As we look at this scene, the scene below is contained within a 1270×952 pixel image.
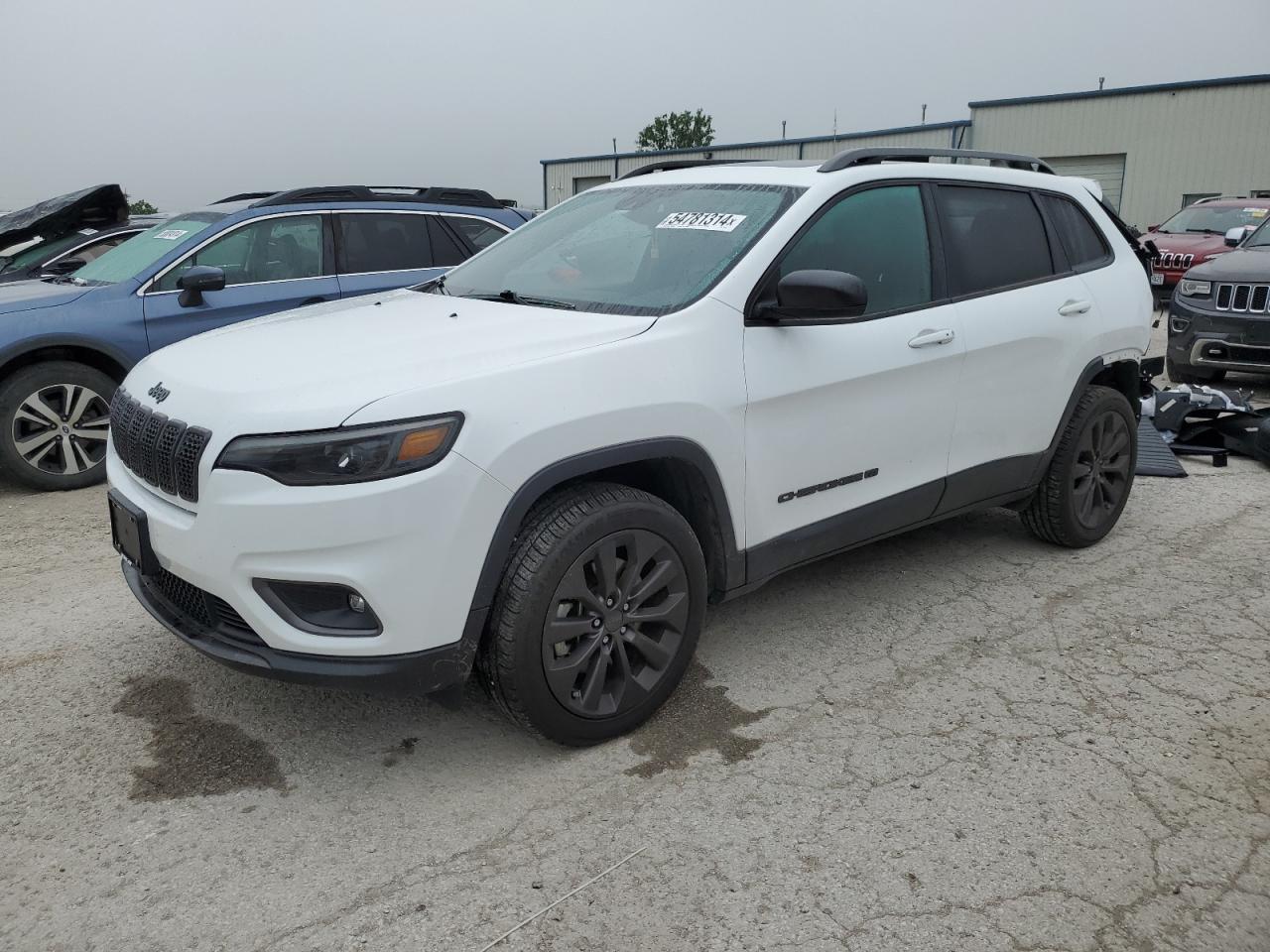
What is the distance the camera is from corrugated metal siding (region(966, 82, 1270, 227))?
27703mm

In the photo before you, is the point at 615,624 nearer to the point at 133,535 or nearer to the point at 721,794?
the point at 721,794

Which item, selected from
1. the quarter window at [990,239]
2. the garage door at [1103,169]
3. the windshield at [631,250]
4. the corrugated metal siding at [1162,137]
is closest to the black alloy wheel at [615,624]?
the windshield at [631,250]

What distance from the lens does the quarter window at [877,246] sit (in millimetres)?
3559

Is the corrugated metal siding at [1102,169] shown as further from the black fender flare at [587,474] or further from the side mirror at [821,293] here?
the black fender flare at [587,474]

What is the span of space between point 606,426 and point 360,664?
929mm

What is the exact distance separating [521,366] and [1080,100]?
3275cm

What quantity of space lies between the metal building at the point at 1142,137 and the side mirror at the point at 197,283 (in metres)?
22.3

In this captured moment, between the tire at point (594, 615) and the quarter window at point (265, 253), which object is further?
the quarter window at point (265, 253)

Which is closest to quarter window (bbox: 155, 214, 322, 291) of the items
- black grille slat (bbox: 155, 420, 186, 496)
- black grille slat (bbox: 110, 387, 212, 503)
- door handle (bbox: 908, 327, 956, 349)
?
black grille slat (bbox: 110, 387, 212, 503)

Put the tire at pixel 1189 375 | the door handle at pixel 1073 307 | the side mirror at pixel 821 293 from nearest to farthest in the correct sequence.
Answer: the side mirror at pixel 821 293 → the door handle at pixel 1073 307 → the tire at pixel 1189 375

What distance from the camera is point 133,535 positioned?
3010mm

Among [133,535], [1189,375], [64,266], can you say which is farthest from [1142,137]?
[133,535]

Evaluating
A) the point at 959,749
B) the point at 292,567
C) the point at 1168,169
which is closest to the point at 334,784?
the point at 292,567

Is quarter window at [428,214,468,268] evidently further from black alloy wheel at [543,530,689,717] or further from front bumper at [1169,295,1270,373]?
front bumper at [1169,295,1270,373]
